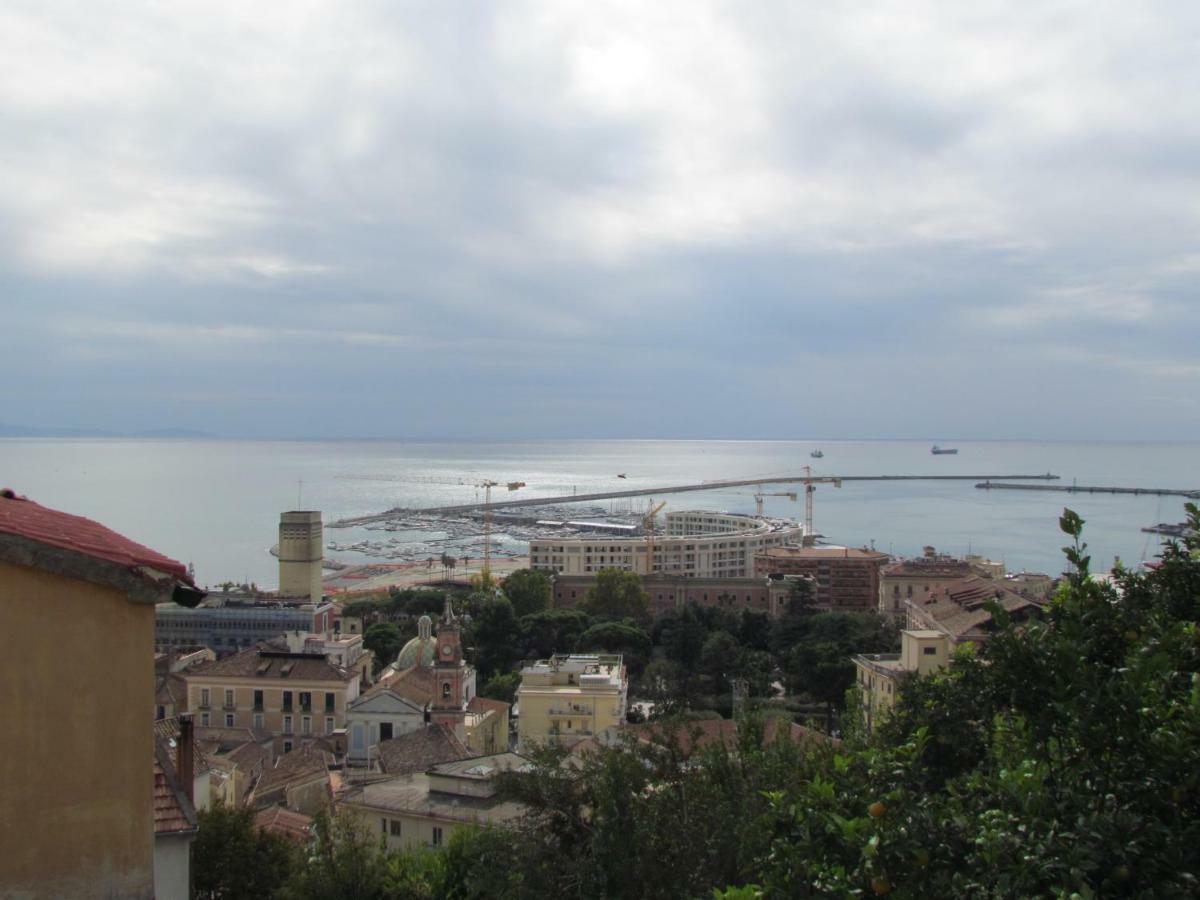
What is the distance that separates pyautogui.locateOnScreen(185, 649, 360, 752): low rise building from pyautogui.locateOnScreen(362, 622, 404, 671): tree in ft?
36.5

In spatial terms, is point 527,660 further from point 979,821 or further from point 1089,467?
point 1089,467

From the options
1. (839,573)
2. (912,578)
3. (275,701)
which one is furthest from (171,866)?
(839,573)

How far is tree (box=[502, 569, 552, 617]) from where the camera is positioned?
43.1m

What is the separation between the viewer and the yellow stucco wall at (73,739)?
295 centimetres

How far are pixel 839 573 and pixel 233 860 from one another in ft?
153

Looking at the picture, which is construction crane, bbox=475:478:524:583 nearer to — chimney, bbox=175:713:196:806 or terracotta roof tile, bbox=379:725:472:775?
terracotta roof tile, bbox=379:725:472:775

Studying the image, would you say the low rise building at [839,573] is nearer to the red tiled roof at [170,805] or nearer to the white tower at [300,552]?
the white tower at [300,552]

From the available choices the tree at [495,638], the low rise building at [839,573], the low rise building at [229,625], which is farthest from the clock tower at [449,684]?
the low rise building at [839,573]

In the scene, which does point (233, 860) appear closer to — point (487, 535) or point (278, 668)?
point (278, 668)

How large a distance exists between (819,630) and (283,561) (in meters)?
25.0

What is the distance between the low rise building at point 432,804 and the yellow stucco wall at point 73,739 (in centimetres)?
1054

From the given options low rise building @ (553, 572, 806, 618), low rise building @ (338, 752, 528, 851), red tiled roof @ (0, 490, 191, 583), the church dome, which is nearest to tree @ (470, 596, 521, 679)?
the church dome

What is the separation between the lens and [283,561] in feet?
149

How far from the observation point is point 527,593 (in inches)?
1722
